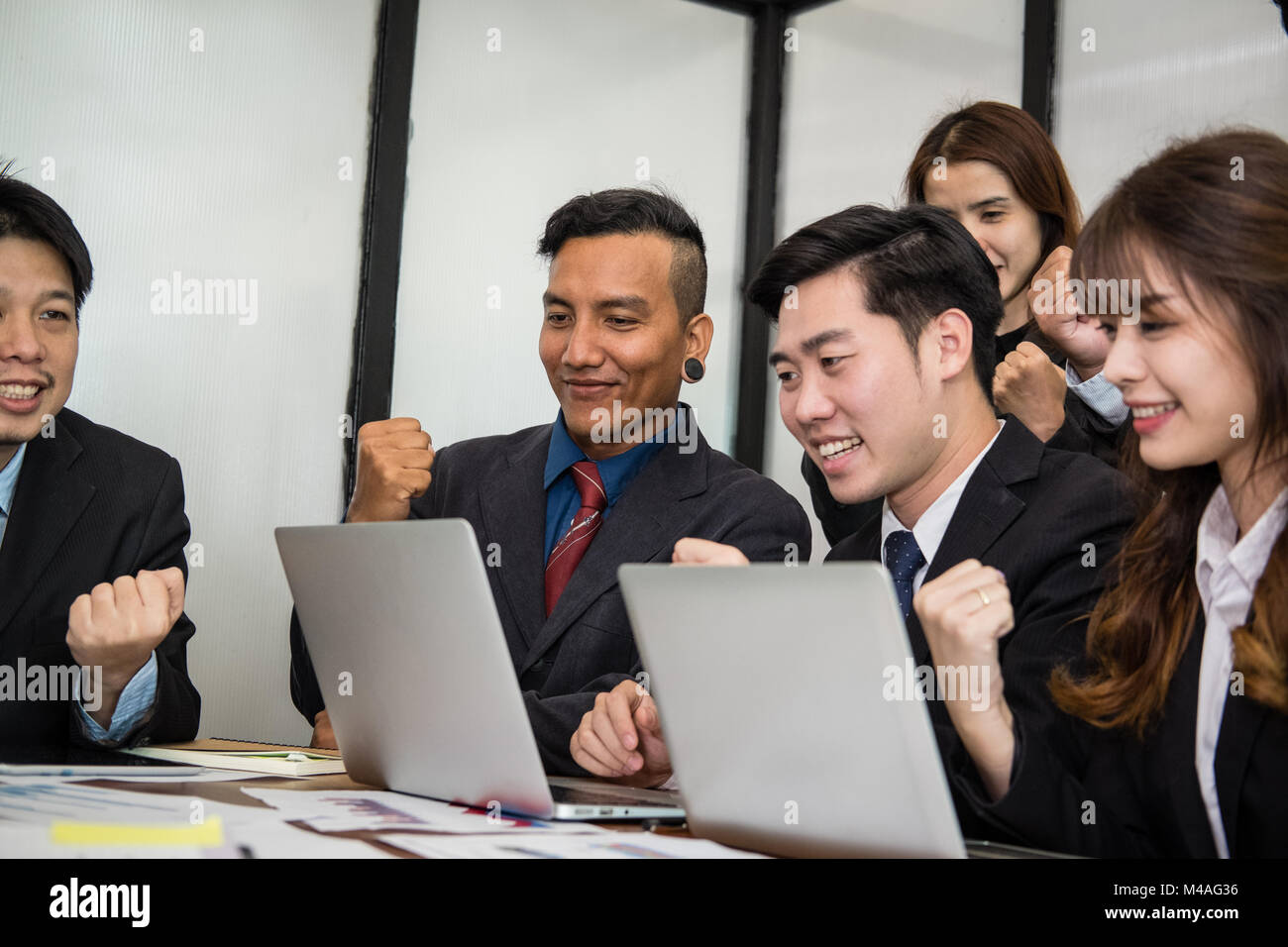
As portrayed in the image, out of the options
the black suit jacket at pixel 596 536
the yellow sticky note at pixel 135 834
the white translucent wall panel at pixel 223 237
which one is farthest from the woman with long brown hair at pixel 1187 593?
the white translucent wall panel at pixel 223 237

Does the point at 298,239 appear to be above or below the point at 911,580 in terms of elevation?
above

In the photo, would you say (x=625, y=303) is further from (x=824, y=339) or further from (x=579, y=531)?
(x=824, y=339)

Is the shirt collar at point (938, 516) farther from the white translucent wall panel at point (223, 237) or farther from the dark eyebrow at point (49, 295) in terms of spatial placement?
the white translucent wall panel at point (223, 237)

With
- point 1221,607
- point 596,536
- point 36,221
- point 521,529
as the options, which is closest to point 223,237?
point 36,221

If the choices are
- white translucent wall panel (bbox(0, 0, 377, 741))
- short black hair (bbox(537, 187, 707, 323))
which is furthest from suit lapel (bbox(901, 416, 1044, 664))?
white translucent wall panel (bbox(0, 0, 377, 741))

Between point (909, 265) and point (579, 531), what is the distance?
0.74 metres

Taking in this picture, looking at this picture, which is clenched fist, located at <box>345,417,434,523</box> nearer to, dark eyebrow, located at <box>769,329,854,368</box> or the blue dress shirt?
the blue dress shirt

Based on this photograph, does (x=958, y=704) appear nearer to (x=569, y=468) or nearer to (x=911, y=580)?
(x=911, y=580)

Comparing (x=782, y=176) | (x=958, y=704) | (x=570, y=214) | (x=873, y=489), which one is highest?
(x=782, y=176)

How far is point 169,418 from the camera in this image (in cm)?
357

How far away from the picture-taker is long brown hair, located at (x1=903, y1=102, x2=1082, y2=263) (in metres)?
2.51

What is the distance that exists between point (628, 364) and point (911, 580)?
2.51 ft

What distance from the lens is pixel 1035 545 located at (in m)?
1.58
